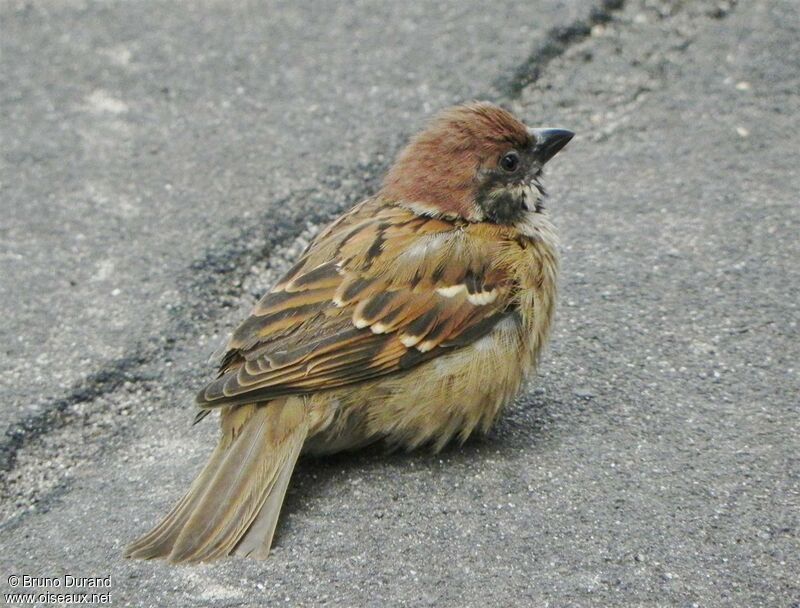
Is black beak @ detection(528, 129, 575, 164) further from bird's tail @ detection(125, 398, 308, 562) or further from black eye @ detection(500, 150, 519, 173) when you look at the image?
bird's tail @ detection(125, 398, 308, 562)

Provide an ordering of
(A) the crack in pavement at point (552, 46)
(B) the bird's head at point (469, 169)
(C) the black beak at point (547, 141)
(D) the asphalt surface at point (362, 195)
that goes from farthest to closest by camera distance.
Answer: (A) the crack in pavement at point (552, 46) < (C) the black beak at point (547, 141) < (B) the bird's head at point (469, 169) < (D) the asphalt surface at point (362, 195)

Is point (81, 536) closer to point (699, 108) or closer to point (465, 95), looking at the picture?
point (465, 95)

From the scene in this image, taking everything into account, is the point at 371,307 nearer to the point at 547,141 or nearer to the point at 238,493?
the point at 238,493

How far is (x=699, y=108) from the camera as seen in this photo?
16.9 feet

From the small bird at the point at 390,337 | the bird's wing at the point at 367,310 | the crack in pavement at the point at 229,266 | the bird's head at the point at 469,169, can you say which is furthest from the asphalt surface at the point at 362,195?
the bird's head at the point at 469,169

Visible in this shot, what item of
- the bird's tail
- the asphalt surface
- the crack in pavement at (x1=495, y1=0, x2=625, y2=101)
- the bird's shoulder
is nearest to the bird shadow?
the asphalt surface

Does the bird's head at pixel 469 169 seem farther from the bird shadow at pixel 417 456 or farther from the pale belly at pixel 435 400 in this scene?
the bird shadow at pixel 417 456

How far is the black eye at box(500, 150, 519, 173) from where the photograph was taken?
4156 millimetres

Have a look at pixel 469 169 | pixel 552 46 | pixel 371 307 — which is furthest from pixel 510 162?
pixel 552 46

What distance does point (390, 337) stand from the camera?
374cm

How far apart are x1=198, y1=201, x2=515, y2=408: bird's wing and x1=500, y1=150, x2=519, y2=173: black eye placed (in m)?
0.28

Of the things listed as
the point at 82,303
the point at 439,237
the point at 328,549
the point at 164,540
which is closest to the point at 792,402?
the point at 439,237

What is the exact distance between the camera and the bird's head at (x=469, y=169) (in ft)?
13.4

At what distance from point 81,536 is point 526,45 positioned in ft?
9.46
